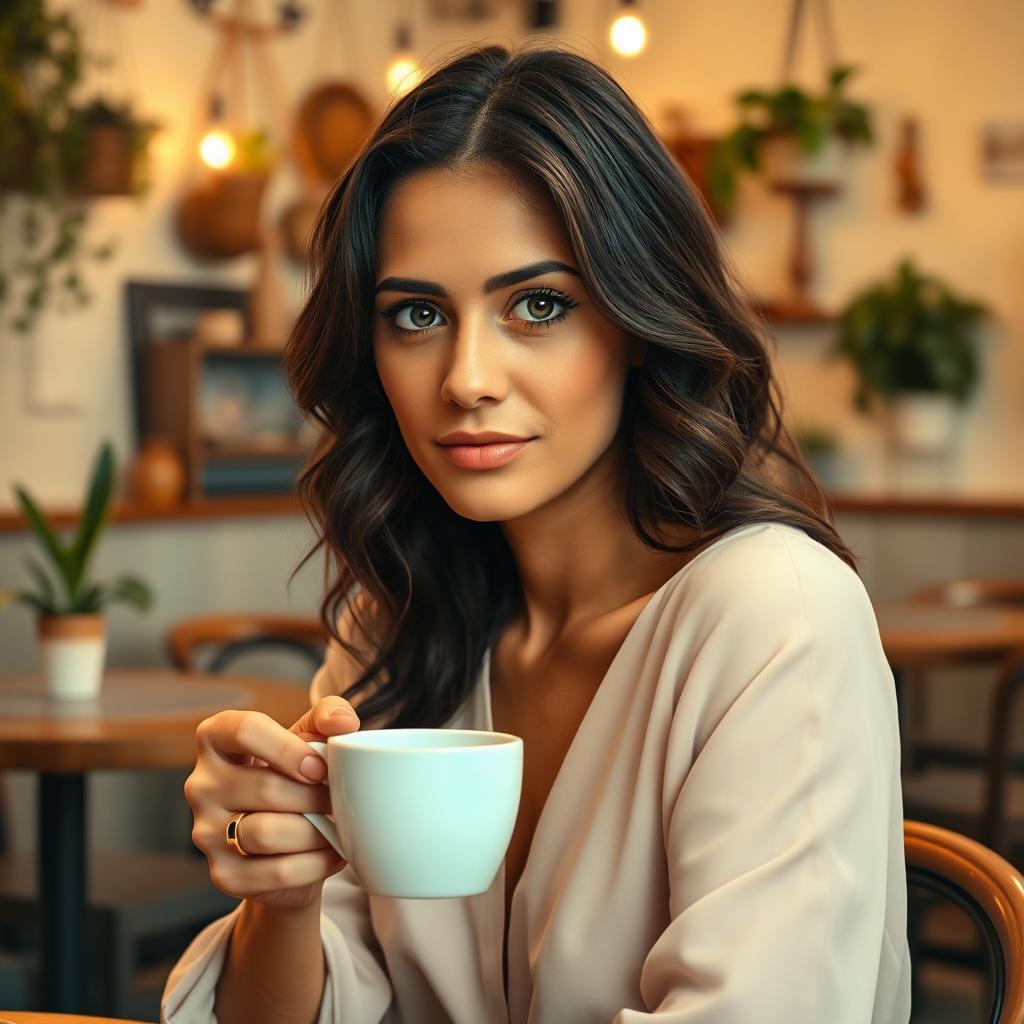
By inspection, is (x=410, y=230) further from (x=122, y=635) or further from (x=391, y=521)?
(x=122, y=635)

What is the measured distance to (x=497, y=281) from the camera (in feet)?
4.05

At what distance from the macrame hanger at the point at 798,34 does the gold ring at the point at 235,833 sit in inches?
195

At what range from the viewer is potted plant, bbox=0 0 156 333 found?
401 cm

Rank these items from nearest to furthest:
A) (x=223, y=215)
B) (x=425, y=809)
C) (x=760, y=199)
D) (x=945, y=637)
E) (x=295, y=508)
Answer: (x=425, y=809) → (x=945, y=637) → (x=223, y=215) → (x=295, y=508) → (x=760, y=199)

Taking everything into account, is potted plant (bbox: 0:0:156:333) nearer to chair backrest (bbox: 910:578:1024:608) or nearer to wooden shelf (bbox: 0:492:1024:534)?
wooden shelf (bbox: 0:492:1024:534)

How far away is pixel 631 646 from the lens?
1282 mm

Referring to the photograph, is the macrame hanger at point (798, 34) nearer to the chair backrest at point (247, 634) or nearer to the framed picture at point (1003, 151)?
the framed picture at point (1003, 151)

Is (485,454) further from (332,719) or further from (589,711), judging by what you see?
(332,719)

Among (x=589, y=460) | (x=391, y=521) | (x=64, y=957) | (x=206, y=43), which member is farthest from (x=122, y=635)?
(x=589, y=460)

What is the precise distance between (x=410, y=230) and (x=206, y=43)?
4.07 m

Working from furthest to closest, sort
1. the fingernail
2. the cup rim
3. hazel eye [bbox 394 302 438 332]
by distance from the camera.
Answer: hazel eye [bbox 394 302 438 332]
the fingernail
the cup rim

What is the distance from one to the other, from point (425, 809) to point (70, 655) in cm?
207

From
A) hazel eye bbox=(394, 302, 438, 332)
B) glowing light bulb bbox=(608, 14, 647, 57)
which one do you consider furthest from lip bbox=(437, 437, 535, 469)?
glowing light bulb bbox=(608, 14, 647, 57)

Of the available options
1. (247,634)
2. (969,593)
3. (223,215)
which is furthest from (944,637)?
(223,215)
